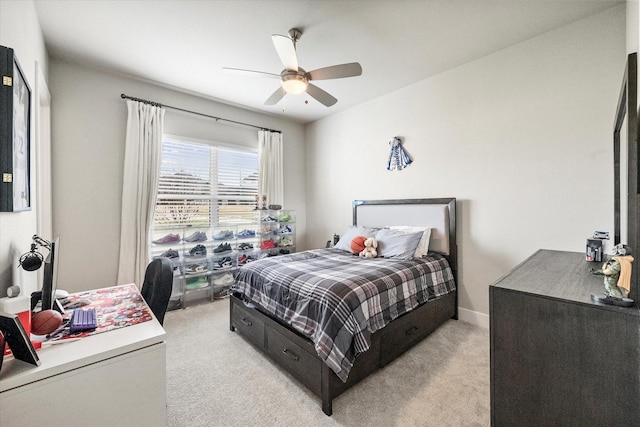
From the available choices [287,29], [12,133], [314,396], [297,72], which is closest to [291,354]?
[314,396]

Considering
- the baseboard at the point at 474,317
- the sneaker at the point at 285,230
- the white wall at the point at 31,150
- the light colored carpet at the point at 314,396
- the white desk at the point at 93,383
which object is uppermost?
A: the white wall at the point at 31,150

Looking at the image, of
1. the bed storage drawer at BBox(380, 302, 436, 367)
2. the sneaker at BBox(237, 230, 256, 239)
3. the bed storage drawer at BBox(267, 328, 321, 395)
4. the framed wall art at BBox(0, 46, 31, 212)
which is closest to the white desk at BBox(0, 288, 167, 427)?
the framed wall art at BBox(0, 46, 31, 212)

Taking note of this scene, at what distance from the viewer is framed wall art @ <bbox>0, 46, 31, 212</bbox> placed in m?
1.19

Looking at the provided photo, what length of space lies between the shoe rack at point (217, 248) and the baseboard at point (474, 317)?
2.64m

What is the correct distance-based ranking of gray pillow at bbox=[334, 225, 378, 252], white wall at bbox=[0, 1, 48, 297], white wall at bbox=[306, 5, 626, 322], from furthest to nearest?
1. gray pillow at bbox=[334, 225, 378, 252]
2. white wall at bbox=[306, 5, 626, 322]
3. white wall at bbox=[0, 1, 48, 297]

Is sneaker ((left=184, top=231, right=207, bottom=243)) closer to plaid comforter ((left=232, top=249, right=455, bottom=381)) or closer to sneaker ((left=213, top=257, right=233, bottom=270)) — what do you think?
sneaker ((left=213, top=257, right=233, bottom=270))

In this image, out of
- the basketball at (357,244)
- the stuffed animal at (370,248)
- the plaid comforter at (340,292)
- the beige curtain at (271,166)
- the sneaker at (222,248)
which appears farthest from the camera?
the beige curtain at (271,166)

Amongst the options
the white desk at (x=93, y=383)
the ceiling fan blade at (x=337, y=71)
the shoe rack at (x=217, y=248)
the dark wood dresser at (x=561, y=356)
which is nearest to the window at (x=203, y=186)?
the shoe rack at (x=217, y=248)

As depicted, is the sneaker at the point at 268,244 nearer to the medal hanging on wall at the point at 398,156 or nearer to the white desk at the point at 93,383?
the medal hanging on wall at the point at 398,156

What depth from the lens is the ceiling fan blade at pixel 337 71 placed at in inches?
85.1

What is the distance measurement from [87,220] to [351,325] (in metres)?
3.18

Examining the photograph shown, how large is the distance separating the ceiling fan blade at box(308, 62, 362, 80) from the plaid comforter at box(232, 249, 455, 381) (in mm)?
1707

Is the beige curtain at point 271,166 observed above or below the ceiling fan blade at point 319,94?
below

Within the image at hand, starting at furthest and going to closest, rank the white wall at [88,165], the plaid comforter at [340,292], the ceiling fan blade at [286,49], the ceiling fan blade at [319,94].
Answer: the white wall at [88,165], the ceiling fan blade at [319,94], the ceiling fan blade at [286,49], the plaid comforter at [340,292]
